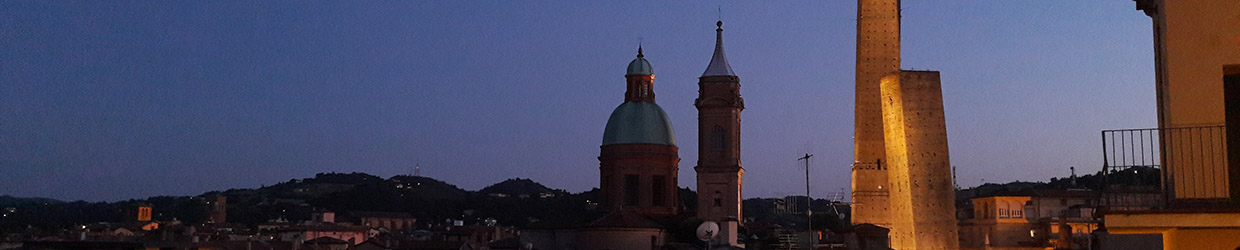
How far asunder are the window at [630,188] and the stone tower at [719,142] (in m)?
3.17

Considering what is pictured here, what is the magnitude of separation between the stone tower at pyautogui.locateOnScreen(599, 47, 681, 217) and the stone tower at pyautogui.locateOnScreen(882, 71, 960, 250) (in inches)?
774

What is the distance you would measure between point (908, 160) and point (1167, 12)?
119 ft

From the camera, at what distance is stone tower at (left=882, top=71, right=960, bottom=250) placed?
43.7m

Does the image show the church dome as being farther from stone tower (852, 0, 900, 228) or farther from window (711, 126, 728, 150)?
stone tower (852, 0, 900, 228)

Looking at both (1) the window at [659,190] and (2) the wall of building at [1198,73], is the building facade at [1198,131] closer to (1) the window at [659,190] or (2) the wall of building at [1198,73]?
(2) the wall of building at [1198,73]

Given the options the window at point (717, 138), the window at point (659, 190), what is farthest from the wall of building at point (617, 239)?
the window at point (717, 138)

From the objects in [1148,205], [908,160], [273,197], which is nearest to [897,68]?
[908,160]

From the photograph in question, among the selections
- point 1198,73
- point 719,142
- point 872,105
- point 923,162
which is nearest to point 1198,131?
point 1198,73

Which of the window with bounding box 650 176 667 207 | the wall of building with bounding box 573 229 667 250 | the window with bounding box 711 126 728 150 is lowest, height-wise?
the wall of building with bounding box 573 229 667 250

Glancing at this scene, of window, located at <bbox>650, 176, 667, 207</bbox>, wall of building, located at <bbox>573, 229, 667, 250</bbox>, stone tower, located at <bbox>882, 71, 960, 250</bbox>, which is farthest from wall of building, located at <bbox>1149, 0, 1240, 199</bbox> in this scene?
window, located at <bbox>650, 176, 667, 207</bbox>

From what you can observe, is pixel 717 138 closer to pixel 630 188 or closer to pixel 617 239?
pixel 630 188

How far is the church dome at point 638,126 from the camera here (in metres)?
64.1

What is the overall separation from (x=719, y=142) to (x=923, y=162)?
19.9 m

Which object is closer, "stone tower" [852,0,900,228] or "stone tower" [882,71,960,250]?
"stone tower" [882,71,960,250]
